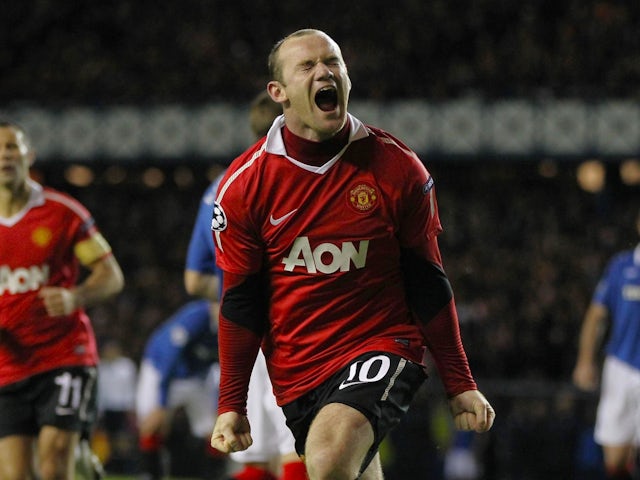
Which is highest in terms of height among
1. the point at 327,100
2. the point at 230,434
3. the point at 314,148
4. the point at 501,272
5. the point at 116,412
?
the point at 327,100

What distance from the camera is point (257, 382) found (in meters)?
5.55

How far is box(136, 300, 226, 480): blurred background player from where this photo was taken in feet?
31.9

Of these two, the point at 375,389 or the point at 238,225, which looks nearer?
the point at 375,389

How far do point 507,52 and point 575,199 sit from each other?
3.53 metres

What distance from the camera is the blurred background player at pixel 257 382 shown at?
5.33 meters

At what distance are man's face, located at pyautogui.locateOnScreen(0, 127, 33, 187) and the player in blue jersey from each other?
13.5 ft

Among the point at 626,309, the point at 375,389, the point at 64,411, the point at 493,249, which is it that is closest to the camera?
the point at 375,389

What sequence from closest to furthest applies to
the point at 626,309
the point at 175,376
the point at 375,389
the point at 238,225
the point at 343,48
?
1. the point at 375,389
2. the point at 238,225
3. the point at 626,309
4. the point at 175,376
5. the point at 343,48

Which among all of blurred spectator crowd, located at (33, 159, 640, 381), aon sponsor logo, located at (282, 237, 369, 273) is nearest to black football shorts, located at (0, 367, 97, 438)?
aon sponsor logo, located at (282, 237, 369, 273)

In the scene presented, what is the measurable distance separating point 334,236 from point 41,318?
2271 millimetres

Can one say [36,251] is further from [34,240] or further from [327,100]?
[327,100]

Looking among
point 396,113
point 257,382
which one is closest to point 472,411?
point 257,382

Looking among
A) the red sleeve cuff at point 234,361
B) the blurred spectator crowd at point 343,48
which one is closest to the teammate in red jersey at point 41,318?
the red sleeve cuff at point 234,361

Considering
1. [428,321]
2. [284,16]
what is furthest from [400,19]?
[428,321]
